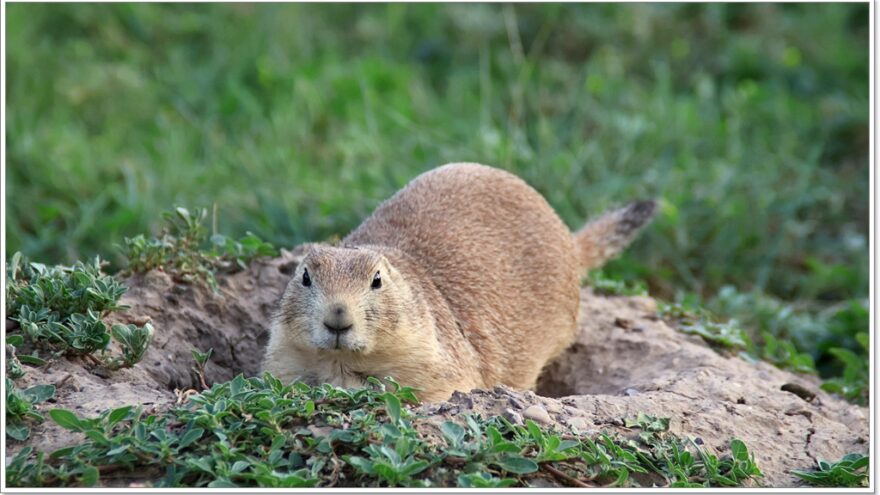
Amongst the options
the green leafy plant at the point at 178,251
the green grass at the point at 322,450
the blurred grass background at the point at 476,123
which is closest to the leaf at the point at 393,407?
the green grass at the point at 322,450

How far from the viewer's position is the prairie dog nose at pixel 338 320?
407 centimetres

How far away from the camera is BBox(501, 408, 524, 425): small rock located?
12.6ft

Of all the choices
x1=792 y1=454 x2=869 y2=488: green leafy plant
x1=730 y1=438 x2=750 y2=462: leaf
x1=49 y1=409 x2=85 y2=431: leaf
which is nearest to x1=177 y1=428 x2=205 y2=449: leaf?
x1=49 y1=409 x2=85 y2=431: leaf

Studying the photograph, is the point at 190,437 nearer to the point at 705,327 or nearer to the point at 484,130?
the point at 705,327

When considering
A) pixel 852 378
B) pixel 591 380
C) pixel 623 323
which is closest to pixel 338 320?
pixel 591 380

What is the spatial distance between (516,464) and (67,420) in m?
1.35

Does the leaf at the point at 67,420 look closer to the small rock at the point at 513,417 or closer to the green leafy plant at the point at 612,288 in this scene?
the small rock at the point at 513,417

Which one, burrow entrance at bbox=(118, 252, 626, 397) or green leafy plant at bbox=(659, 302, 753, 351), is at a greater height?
green leafy plant at bbox=(659, 302, 753, 351)

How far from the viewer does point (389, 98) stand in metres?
8.66

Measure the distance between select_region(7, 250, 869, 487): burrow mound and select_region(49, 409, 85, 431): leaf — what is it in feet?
0.21

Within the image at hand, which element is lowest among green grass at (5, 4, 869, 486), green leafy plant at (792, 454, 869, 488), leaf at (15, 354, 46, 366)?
green leafy plant at (792, 454, 869, 488)

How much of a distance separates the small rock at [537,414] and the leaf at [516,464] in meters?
0.40

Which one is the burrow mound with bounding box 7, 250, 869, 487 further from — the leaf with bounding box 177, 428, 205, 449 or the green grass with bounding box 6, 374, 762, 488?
the leaf with bounding box 177, 428, 205, 449

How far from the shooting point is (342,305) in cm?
411
